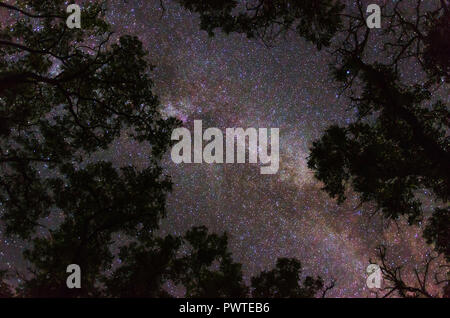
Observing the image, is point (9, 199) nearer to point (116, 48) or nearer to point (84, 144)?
point (84, 144)

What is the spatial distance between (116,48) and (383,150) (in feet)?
21.5

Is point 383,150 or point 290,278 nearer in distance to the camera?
point 290,278

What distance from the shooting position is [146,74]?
802cm

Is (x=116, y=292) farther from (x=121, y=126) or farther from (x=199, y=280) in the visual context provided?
(x=121, y=126)

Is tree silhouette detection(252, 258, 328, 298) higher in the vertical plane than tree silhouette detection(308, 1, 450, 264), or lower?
lower

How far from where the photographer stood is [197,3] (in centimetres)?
790

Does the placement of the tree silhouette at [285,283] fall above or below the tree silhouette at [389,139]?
below

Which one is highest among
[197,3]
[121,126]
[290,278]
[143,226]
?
[197,3]
